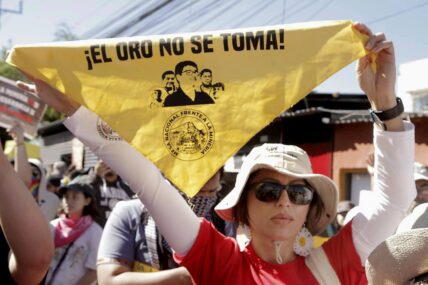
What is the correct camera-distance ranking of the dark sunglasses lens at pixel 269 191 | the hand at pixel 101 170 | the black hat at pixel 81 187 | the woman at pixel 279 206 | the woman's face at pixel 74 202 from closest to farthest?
1. the woman at pixel 279 206
2. the dark sunglasses lens at pixel 269 191
3. the woman's face at pixel 74 202
4. the black hat at pixel 81 187
5. the hand at pixel 101 170

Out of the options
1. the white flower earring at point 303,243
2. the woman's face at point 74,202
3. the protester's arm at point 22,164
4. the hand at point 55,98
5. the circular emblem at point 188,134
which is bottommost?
the woman's face at point 74,202

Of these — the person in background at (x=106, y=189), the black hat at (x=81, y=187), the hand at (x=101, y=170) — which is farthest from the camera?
the hand at (x=101, y=170)

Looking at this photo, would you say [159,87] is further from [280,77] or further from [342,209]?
[342,209]

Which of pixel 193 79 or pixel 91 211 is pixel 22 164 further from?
pixel 193 79

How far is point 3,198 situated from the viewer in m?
1.88

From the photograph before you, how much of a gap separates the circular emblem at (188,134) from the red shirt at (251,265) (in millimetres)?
363

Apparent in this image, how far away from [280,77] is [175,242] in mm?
740

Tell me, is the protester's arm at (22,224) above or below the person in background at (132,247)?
above

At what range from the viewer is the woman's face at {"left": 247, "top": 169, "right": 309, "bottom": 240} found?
2.27 meters

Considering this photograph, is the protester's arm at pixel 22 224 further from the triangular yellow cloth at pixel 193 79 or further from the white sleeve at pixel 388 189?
the white sleeve at pixel 388 189

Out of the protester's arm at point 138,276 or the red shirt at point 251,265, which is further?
the protester's arm at point 138,276

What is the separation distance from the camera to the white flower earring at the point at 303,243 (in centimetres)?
231

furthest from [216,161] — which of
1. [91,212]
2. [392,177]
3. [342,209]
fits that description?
[342,209]

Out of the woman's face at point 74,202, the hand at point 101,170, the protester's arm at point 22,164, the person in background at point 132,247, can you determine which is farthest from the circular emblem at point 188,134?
→ the hand at point 101,170
